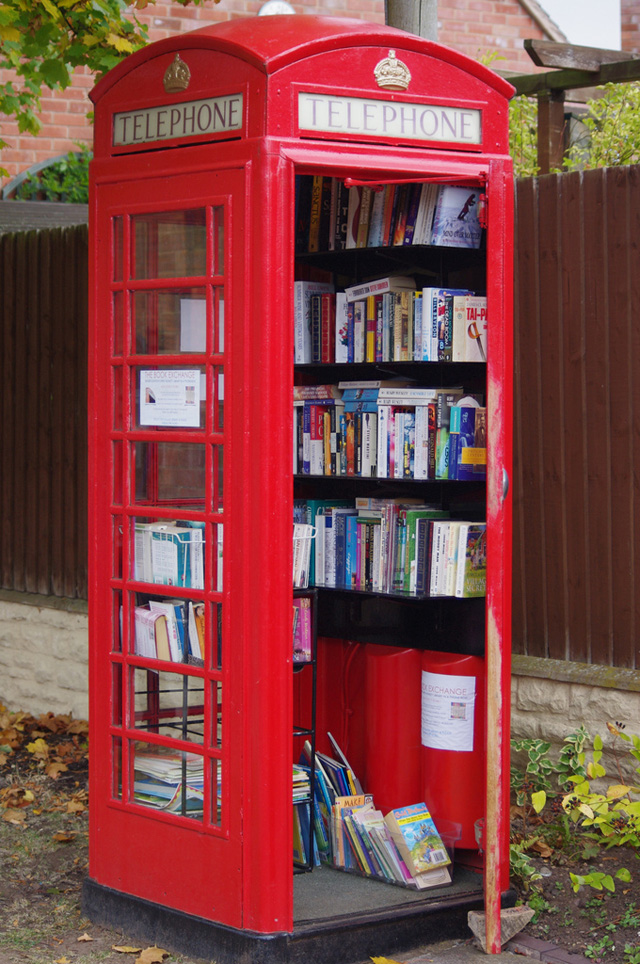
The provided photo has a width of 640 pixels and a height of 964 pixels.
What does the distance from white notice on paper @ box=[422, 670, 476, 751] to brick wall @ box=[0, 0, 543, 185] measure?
22.2 ft

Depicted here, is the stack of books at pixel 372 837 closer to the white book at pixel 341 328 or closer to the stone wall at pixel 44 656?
the white book at pixel 341 328

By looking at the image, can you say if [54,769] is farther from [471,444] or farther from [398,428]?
[471,444]

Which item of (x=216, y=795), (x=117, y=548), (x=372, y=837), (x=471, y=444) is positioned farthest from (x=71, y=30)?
(x=372, y=837)

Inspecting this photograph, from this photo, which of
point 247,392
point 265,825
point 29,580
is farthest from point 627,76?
point 29,580

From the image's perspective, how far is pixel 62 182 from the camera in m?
9.57

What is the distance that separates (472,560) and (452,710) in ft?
1.89

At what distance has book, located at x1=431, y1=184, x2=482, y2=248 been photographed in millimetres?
4117

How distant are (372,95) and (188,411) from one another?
3.93 feet

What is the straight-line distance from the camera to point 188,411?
378cm

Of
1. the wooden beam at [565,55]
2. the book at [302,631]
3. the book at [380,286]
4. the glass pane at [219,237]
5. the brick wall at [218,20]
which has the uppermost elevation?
the brick wall at [218,20]

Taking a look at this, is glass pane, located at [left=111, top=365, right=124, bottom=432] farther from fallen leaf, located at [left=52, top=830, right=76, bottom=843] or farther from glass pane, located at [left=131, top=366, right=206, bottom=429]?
fallen leaf, located at [left=52, top=830, right=76, bottom=843]

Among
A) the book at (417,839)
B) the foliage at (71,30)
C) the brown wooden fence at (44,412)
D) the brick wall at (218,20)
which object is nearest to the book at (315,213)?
the foliage at (71,30)

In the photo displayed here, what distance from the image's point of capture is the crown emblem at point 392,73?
3.66 metres

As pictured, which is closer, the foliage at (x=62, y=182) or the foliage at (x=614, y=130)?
the foliage at (x=614, y=130)
